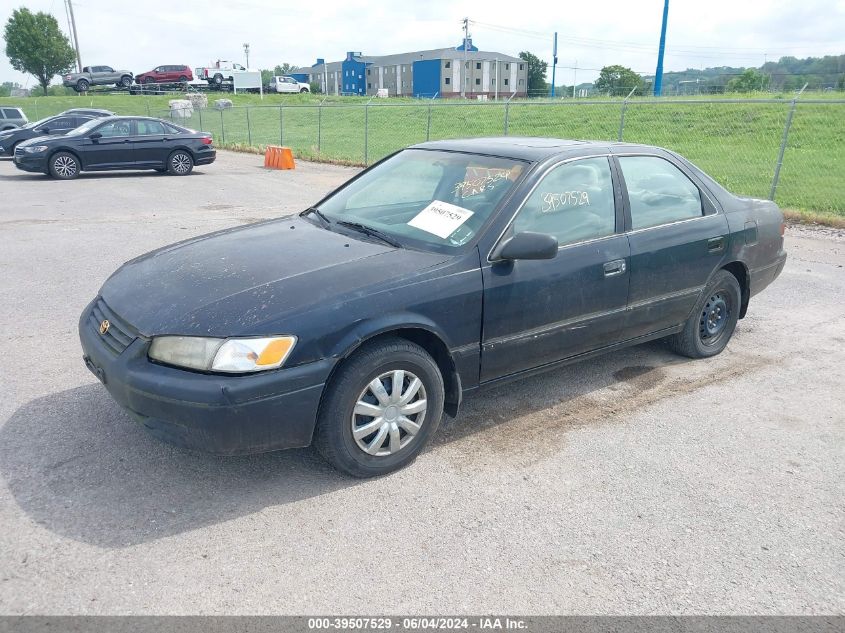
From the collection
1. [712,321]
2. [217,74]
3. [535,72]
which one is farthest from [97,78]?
[535,72]

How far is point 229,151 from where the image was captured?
2639cm

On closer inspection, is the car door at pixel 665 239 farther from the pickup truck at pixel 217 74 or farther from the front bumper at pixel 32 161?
the pickup truck at pixel 217 74

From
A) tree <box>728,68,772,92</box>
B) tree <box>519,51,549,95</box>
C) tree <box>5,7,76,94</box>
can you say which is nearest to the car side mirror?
tree <box>728,68,772,92</box>

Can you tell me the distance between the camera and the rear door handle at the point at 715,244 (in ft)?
15.9

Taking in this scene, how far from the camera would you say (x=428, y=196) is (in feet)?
14.1

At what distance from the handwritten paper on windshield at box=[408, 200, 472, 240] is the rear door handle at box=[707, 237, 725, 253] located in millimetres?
1961

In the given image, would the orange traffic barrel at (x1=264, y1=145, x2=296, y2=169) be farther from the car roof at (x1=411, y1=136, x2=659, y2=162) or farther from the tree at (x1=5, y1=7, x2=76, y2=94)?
the tree at (x1=5, y1=7, x2=76, y2=94)

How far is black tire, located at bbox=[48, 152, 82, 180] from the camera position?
53.5 feet

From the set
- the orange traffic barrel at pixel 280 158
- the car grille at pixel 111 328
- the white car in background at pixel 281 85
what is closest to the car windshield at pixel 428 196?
the car grille at pixel 111 328

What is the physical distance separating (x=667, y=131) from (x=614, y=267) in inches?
807

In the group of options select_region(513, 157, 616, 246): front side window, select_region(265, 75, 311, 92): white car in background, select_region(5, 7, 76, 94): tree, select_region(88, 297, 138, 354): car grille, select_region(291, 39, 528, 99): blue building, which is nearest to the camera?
select_region(88, 297, 138, 354): car grille

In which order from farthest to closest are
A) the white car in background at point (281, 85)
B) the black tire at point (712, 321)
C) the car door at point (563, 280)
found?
the white car in background at point (281, 85)
the black tire at point (712, 321)
the car door at point (563, 280)

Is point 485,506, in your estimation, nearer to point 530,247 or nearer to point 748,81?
point 530,247

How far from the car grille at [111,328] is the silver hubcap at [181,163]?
15.0m
